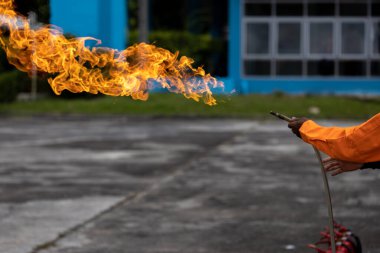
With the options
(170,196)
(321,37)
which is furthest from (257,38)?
(170,196)

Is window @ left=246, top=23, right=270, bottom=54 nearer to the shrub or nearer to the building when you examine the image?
the building

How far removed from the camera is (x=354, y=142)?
4.27m

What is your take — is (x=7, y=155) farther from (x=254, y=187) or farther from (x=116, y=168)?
(x=254, y=187)

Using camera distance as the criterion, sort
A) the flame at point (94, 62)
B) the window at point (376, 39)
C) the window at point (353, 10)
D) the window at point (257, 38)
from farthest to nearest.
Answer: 1. the window at point (257, 38)
2. the window at point (376, 39)
3. the window at point (353, 10)
4. the flame at point (94, 62)

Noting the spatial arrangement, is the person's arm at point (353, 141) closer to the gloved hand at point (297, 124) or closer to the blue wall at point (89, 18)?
the gloved hand at point (297, 124)

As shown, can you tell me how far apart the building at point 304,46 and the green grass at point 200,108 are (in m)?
5.95

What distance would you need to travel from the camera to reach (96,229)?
8406 mm

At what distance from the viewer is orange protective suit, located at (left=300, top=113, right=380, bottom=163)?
4.24 meters

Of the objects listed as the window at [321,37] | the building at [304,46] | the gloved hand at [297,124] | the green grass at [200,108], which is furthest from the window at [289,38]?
the gloved hand at [297,124]

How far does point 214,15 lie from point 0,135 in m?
21.0

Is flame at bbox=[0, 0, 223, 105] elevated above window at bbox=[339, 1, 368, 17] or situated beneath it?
situated beneath

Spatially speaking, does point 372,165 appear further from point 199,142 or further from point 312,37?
point 312,37

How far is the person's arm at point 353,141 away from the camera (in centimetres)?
424

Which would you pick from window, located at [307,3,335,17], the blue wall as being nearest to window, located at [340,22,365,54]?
window, located at [307,3,335,17]
